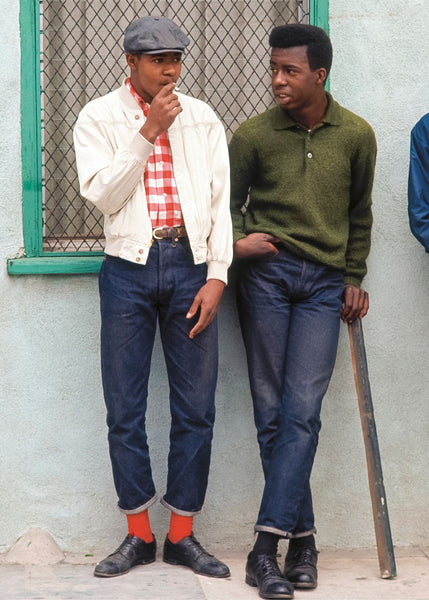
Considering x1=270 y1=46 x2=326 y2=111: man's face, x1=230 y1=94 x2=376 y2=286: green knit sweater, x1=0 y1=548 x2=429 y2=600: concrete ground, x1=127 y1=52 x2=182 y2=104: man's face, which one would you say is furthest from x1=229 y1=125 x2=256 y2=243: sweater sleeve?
x1=0 y1=548 x2=429 y2=600: concrete ground

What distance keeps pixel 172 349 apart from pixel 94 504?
92 cm

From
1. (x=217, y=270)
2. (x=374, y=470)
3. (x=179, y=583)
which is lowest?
(x=179, y=583)

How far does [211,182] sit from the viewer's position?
4184mm

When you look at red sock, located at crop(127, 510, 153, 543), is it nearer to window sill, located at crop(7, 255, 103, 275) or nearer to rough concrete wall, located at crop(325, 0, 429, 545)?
rough concrete wall, located at crop(325, 0, 429, 545)

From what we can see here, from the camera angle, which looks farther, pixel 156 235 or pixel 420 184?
pixel 420 184

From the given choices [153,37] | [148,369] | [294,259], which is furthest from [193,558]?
[153,37]

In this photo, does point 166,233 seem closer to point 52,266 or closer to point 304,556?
point 52,266

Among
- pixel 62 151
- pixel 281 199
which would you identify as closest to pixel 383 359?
pixel 281 199

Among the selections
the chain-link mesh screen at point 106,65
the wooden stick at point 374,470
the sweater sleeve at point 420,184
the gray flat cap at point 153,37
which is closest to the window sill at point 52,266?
the chain-link mesh screen at point 106,65

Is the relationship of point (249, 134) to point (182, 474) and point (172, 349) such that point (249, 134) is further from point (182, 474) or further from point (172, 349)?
point (182, 474)

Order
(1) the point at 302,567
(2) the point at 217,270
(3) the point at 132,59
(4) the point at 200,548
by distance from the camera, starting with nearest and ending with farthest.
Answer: (3) the point at 132,59 → (2) the point at 217,270 → (1) the point at 302,567 → (4) the point at 200,548

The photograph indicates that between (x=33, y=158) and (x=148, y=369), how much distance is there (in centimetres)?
109

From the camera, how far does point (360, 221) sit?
14.5 ft

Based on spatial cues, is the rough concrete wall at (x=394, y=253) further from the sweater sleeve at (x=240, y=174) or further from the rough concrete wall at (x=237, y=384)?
the sweater sleeve at (x=240, y=174)
